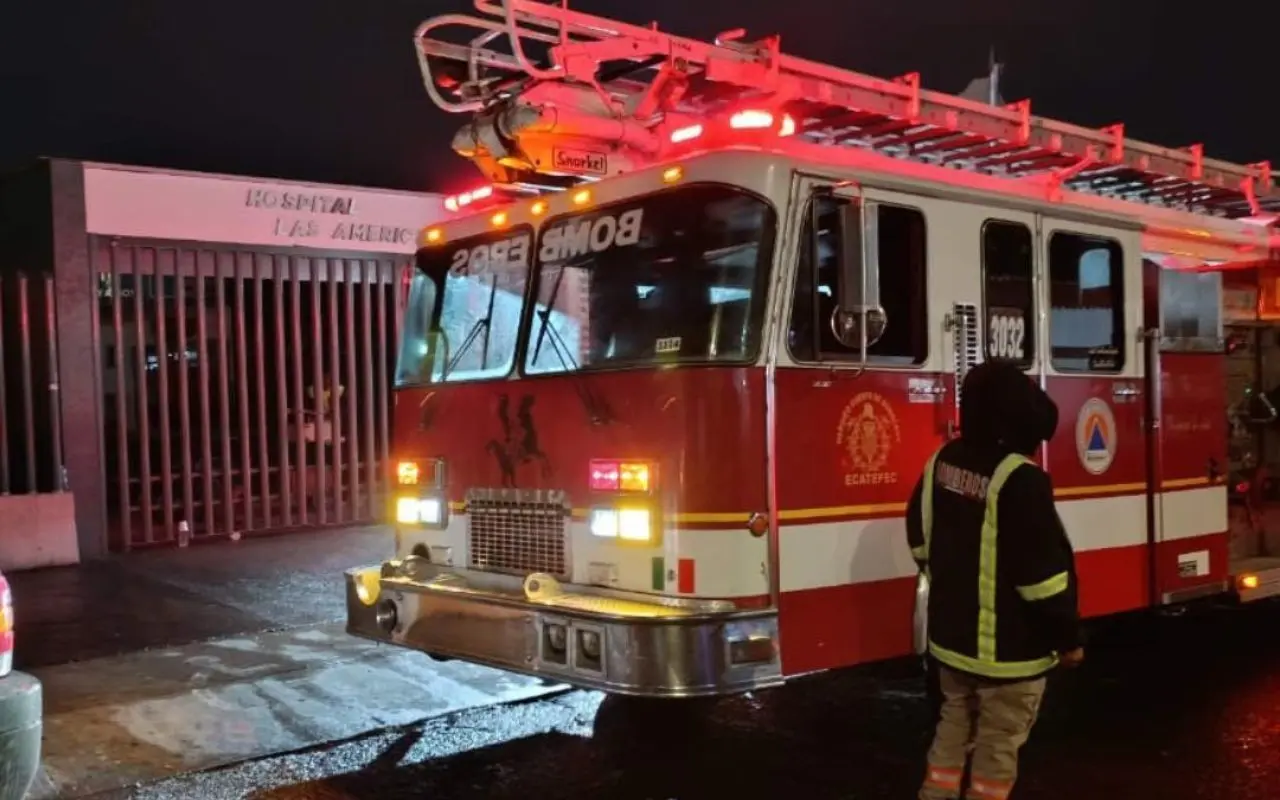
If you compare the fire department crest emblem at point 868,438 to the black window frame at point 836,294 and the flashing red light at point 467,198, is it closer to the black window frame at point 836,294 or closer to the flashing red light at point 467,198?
the black window frame at point 836,294

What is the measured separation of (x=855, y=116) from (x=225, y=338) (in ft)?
28.6

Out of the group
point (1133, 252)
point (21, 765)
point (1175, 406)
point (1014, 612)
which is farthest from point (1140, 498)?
point (21, 765)

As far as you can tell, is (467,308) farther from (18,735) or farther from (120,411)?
(120,411)

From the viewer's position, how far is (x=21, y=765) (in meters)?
4.33

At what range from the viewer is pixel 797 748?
6.11 metres

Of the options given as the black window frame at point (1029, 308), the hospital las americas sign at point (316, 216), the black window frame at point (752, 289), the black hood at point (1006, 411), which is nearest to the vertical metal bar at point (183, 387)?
the hospital las americas sign at point (316, 216)

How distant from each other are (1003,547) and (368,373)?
417 inches

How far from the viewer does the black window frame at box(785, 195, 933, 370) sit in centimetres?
491

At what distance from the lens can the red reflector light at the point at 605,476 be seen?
16.6 feet

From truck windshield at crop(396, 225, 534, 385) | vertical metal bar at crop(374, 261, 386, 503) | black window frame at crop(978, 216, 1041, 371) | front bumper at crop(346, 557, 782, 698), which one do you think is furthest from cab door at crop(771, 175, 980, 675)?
vertical metal bar at crop(374, 261, 386, 503)

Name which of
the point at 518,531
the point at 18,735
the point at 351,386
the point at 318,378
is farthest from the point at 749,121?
the point at 351,386

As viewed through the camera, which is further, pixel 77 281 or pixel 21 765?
pixel 77 281

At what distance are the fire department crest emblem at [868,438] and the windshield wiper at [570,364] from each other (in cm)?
101

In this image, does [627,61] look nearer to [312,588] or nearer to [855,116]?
[855,116]
